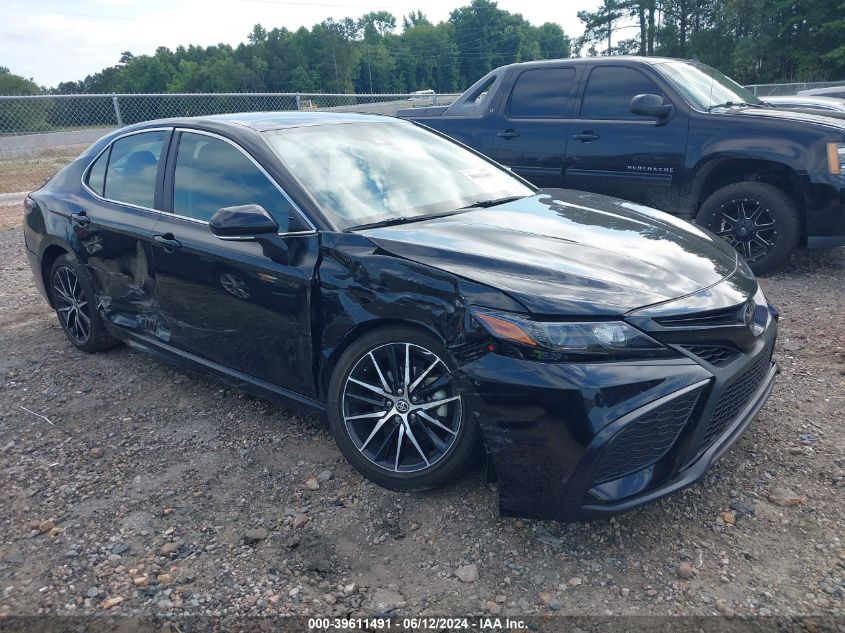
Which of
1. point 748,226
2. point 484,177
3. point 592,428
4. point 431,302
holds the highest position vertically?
point 484,177

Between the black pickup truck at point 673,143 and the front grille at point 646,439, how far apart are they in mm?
3888

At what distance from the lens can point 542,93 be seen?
6.80m

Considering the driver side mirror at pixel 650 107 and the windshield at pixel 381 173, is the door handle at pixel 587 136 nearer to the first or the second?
the driver side mirror at pixel 650 107

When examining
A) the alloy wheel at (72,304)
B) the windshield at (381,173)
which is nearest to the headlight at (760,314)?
the windshield at (381,173)

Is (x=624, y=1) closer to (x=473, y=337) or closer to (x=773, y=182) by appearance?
(x=773, y=182)

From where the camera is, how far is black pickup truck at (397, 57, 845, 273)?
17.9 feet

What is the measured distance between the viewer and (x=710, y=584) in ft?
7.66

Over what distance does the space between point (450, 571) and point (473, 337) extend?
87cm

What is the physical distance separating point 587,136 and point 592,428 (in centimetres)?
472

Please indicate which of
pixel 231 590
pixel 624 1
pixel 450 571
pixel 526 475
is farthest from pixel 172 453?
pixel 624 1

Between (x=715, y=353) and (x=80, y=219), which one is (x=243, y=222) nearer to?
(x=80, y=219)

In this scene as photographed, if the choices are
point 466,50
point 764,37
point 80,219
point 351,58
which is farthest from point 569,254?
point 466,50

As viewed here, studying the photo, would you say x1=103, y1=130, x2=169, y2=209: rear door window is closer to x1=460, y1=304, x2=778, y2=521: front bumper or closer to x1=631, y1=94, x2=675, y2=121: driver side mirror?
x1=460, y1=304, x2=778, y2=521: front bumper

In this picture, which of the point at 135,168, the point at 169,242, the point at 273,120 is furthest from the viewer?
the point at 135,168
